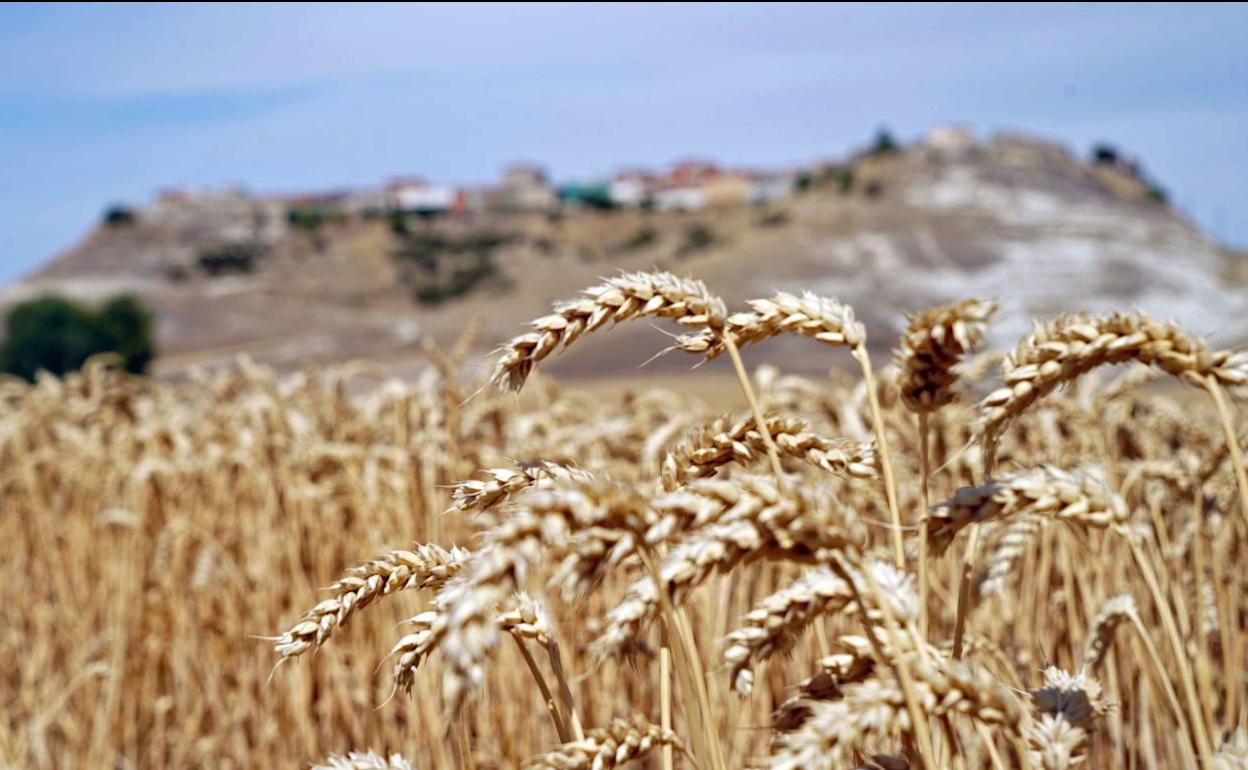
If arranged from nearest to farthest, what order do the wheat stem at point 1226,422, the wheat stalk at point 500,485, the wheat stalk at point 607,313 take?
1. the wheat stem at point 1226,422
2. the wheat stalk at point 607,313
3. the wheat stalk at point 500,485

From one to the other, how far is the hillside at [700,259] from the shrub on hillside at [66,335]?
2831 millimetres

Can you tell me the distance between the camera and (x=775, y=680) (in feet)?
9.88

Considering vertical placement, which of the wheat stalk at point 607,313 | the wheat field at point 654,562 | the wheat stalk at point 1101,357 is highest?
the wheat stalk at point 607,313

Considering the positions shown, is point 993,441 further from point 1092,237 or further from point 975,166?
point 975,166

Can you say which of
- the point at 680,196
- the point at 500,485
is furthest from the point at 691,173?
the point at 500,485

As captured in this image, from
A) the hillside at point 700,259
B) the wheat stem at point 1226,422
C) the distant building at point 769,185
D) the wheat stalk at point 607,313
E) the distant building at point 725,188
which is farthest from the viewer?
the distant building at point 769,185

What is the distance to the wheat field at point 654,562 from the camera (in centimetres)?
90

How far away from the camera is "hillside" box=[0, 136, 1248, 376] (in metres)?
57.7

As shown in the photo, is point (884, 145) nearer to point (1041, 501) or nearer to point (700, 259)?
point (700, 259)

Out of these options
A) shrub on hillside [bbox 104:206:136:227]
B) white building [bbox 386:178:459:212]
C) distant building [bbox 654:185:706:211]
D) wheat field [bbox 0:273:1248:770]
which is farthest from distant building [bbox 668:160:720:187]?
wheat field [bbox 0:273:1248:770]

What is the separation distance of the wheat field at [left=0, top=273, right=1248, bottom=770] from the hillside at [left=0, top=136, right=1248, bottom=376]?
1434 inches

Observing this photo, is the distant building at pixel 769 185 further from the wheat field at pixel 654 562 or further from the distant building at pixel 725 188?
the wheat field at pixel 654 562

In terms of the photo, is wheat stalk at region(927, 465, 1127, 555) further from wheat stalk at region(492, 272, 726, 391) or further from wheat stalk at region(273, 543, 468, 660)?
wheat stalk at region(273, 543, 468, 660)

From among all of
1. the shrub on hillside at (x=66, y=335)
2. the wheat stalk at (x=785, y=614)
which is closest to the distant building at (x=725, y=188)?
the shrub on hillside at (x=66, y=335)
